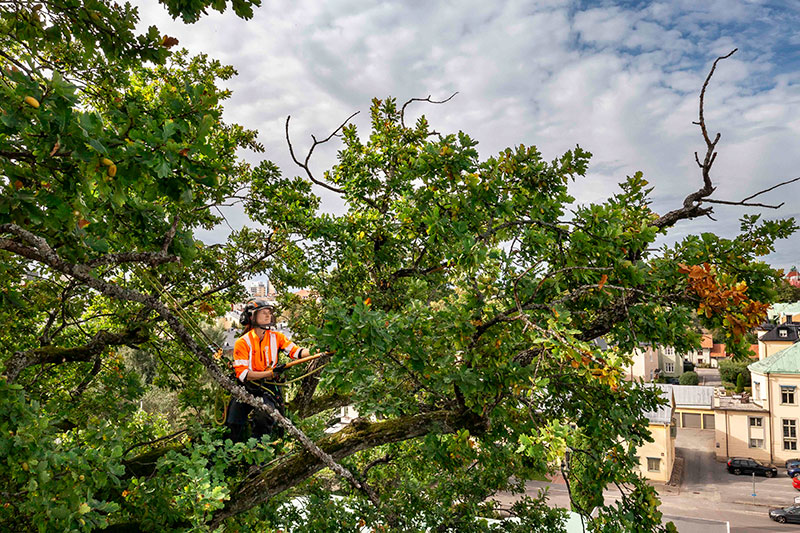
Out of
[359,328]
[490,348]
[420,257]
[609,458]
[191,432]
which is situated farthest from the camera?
[420,257]

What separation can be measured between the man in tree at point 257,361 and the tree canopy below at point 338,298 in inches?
9.1

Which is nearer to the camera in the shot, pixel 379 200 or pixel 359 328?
pixel 359 328

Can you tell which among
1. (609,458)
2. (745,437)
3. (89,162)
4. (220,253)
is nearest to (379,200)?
(220,253)

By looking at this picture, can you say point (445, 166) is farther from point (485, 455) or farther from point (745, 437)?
point (745, 437)

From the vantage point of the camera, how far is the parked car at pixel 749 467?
94.4ft

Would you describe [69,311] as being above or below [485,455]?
above

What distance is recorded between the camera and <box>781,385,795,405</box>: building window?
2888 centimetres

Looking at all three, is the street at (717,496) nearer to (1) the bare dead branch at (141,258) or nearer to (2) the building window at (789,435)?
(2) the building window at (789,435)

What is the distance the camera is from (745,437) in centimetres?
3062

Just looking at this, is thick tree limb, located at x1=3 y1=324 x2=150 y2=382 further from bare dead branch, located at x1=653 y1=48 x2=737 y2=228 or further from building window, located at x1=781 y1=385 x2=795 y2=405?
building window, located at x1=781 y1=385 x2=795 y2=405

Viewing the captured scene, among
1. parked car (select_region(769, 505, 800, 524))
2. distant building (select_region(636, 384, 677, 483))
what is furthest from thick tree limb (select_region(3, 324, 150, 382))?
parked car (select_region(769, 505, 800, 524))

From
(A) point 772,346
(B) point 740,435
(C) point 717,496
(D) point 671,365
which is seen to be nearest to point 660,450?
(C) point 717,496

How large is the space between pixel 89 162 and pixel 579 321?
439 centimetres

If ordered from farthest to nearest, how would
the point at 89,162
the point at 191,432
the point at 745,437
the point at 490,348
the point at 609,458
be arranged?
the point at 745,437
the point at 191,432
the point at 609,458
the point at 490,348
the point at 89,162
